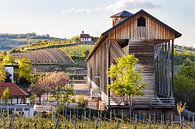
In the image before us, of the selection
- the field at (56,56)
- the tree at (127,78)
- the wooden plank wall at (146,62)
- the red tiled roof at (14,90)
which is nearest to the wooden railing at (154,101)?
the wooden plank wall at (146,62)

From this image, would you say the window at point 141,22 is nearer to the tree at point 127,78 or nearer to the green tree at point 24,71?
the tree at point 127,78

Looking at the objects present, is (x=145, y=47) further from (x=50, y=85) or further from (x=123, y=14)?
(x=50, y=85)

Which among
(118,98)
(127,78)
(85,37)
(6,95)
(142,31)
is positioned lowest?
(118,98)

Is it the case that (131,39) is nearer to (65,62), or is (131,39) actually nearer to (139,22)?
(139,22)

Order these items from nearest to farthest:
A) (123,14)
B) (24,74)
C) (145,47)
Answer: (145,47), (123,14), (24,74)

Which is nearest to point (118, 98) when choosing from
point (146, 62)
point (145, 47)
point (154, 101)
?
point (154, 101)

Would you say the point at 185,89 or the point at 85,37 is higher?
the point at 85,37

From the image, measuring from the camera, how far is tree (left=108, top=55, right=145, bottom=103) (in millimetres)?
34438

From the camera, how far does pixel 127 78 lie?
3472 cm

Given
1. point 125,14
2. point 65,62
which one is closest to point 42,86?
point 125,14

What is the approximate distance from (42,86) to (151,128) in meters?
27.0

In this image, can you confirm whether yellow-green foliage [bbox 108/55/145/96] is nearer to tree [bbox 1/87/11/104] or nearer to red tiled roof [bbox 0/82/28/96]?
tree [bbox 1/87/11/104]

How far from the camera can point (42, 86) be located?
4759 cm

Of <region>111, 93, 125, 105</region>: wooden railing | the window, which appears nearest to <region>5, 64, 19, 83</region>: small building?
<region>111, 93, 125, 105</region>: wooden railing
